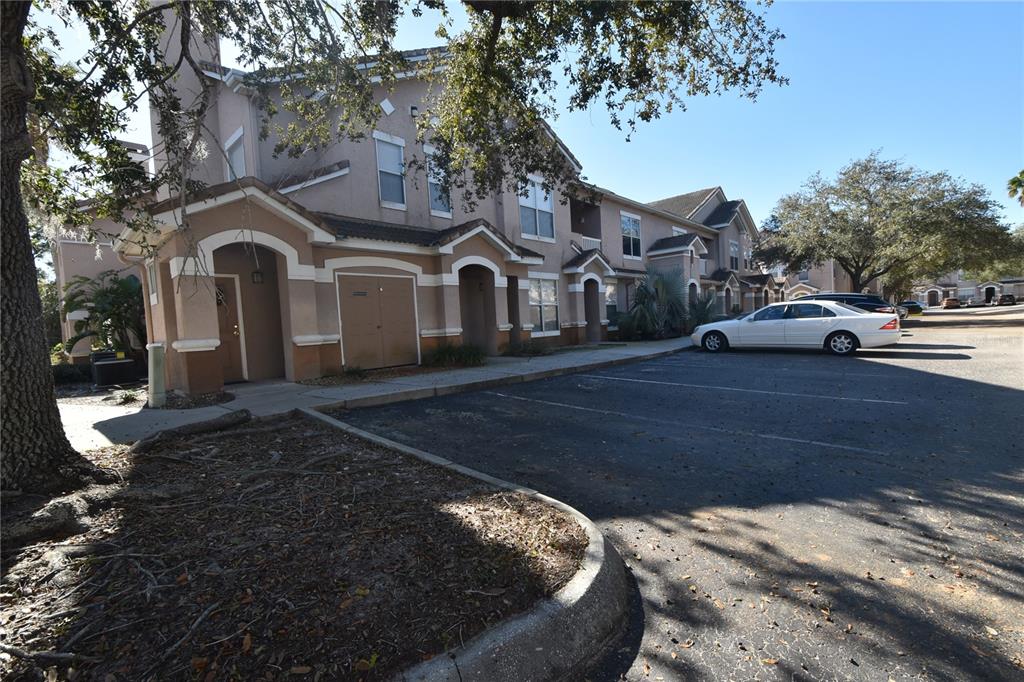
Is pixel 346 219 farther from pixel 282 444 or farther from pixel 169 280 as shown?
pixel 282 444

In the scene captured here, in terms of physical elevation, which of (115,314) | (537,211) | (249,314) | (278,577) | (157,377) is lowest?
(278,577)

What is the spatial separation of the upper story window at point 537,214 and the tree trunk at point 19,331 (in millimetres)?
14818

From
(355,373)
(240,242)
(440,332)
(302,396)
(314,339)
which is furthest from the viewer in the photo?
(440,332)

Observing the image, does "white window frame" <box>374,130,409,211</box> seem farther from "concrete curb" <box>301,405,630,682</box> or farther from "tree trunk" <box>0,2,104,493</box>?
"concrete curb" <box>301,405,630,682</box>

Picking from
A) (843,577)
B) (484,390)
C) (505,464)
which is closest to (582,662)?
(843,577)

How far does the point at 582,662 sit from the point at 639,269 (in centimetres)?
2331

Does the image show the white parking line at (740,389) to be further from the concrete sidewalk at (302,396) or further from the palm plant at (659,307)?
the palm plant at (659,307)

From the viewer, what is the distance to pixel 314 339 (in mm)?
10555

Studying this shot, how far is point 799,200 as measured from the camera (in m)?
28.3

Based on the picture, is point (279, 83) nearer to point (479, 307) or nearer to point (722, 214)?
point (479, 307)

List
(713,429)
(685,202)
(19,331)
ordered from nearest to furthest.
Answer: (19,331), (713,429), (685,202)

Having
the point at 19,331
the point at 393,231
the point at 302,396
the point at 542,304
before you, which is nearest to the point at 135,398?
the point at 302,396

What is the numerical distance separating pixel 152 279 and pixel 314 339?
3.28 meters

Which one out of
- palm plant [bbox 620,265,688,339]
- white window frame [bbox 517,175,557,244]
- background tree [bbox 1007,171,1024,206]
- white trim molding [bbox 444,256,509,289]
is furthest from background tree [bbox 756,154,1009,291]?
white trim molding [bbox 444,256,509,289]
